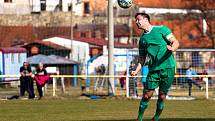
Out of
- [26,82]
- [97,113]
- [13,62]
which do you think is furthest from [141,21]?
[13,62]

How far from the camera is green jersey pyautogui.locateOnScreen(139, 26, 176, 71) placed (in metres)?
12.9

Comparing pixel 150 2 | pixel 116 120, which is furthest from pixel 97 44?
pixel 116 120

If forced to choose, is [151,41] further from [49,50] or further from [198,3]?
[198,3]

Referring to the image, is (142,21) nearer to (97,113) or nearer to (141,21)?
(141,21)

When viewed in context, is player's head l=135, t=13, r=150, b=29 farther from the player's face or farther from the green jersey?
the green jersey

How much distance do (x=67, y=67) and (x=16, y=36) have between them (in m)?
25.2

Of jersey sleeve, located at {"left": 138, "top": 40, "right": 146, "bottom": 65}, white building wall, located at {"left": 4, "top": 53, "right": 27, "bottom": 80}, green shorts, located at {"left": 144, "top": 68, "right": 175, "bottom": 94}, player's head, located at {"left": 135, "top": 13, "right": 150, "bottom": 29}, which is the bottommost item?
white building wall, located at {"left": 4, "top": 53, "right": 27, "bottom": 80}

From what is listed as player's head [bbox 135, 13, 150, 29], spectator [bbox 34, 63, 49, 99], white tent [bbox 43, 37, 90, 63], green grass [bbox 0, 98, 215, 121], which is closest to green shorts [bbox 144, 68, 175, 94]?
player's head [bbox 135, 13, 150, 29]

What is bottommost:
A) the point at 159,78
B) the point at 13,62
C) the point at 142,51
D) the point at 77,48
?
the point at 13,62

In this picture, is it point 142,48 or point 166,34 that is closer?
point 166,34

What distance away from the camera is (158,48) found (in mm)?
12906

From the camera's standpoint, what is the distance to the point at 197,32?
268 ft

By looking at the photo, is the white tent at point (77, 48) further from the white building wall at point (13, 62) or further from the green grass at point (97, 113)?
the green grass at point (97, 113)

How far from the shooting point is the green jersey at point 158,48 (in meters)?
12.9
